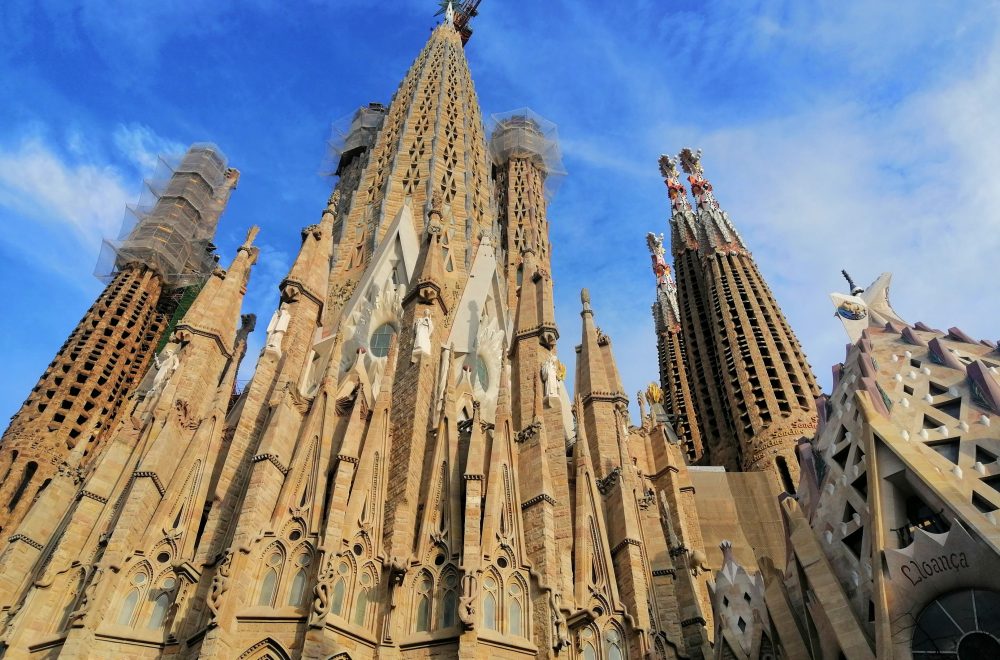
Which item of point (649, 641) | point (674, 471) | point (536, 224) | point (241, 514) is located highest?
point (536, 224)

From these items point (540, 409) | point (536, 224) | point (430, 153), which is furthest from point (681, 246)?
point (540, 409)

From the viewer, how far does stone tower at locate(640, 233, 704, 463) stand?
38419 mm

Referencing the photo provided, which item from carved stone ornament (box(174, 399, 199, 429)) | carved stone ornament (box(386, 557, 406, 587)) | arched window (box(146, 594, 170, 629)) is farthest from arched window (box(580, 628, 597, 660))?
carved stone ornament (box(174, 399, 199, 429))

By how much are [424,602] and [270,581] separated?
229 cm

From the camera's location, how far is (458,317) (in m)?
19.4

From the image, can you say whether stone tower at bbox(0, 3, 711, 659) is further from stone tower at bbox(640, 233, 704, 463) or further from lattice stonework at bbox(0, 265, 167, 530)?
stone tower at bbox(640, 233, 704, 463)

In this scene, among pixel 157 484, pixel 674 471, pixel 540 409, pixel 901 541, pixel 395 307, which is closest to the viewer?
pixel 901 541

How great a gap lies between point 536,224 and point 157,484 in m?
20.2

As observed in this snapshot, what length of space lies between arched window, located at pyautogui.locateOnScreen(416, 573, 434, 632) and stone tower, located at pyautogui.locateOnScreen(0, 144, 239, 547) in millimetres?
13994

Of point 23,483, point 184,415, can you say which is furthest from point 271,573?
point 23,483

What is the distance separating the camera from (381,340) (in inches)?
725

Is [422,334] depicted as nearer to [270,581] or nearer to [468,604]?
[270,581]

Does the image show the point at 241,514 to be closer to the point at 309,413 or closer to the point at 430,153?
the point at 309,413

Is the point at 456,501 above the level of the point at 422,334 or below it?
below
